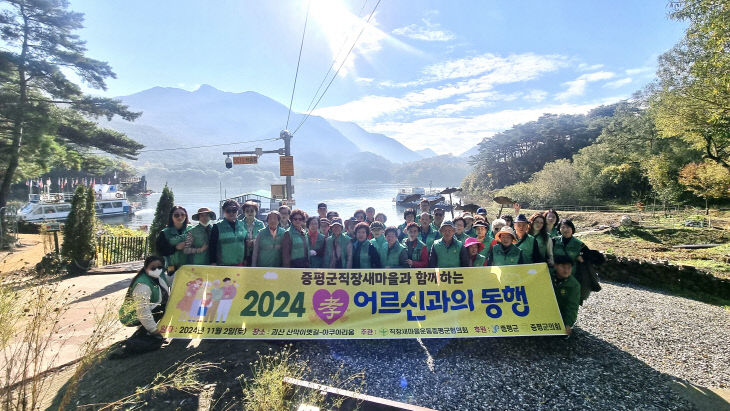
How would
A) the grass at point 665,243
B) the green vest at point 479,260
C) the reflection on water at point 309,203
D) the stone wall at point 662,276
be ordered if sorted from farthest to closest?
the reflection on water at point 309,203 → the grass at point 665,243 → the stone wall at point 662,276 → the green vest at point 479,260

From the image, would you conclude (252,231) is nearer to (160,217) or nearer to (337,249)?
(337,249)

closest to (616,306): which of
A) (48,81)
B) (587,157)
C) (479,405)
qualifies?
(479,405)

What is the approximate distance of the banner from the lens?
4168mm

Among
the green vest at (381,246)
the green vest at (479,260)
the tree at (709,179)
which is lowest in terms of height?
the green vest at (479,260)

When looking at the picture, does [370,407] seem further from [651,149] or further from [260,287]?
[651,149]

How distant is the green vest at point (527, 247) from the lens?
461 cm

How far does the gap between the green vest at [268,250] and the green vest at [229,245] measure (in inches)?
12.2

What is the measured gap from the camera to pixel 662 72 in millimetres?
28750

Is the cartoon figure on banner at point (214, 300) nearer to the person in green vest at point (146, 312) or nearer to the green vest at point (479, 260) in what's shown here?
the person in green vest at point (146, 312)

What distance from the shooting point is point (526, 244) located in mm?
4648

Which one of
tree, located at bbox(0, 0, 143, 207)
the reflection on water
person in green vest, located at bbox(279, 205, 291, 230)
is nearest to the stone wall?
person in green vest, located at bbox(279, 205, 291, 230)

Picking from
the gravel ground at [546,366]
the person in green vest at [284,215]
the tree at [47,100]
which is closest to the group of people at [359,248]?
the gravel ground at [546,366]

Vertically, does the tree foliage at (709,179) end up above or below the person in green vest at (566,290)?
above

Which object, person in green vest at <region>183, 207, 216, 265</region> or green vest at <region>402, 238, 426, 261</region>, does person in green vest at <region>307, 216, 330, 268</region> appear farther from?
person in green vest at <region>183, 207, 216, 265</region>
